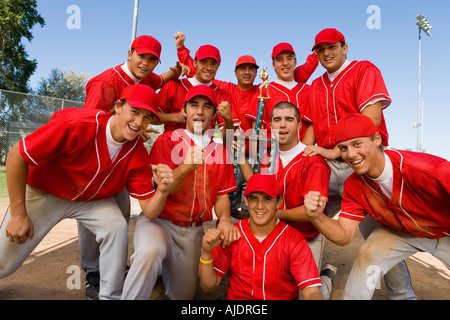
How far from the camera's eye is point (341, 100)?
3684mm

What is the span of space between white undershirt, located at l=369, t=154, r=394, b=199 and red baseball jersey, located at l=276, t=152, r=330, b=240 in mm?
553

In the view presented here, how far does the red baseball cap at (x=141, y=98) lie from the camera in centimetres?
291

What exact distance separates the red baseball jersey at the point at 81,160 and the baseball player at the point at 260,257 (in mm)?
1007

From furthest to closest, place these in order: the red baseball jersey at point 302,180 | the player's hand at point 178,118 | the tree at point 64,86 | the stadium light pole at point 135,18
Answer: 1. the tree at point 64,86
2. the stadium light pole at point 135,18
3. the player's hand at point 178,118
4. the red baseball jersey at point 302,180

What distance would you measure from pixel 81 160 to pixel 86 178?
0.19m

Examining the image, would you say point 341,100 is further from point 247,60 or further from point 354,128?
point 247,60

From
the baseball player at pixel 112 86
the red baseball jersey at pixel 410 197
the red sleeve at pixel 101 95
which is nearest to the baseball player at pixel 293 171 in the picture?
the red baseball jersey at pixel 410 197

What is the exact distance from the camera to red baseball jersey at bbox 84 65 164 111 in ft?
12.2

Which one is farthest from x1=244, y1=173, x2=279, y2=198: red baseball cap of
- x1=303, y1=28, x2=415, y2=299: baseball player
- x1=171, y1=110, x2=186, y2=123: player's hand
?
x1=171, y1=110, x2=186, y2=123: player's hand

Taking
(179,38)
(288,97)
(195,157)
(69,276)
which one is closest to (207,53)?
(179,38)

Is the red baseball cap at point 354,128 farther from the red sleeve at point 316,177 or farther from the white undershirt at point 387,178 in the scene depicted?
the red sleeve at point 316,177

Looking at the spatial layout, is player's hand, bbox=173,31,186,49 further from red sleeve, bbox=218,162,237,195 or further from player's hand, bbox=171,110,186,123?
red sleeve, bbox=218,162,237,195
